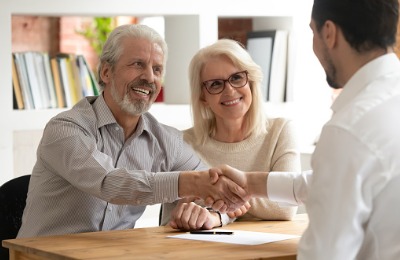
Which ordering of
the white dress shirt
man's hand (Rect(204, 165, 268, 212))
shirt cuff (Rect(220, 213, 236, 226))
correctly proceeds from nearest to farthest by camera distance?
1. the white dress shirt
2. man's hand (Rect(204, 165, 268, 212))
3. shirt cuff (Rect(220, 213, 236, 226))

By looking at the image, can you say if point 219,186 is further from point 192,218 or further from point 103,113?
point 103,113

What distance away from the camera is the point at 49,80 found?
4.63m

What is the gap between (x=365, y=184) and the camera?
1.96 metres

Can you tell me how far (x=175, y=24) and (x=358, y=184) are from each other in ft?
10.0

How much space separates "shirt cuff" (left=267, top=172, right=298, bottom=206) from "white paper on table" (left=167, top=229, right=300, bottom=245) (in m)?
0.12

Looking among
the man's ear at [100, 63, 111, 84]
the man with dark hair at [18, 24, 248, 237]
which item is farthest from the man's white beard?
the man's ear at [100, 63, 111, 84]

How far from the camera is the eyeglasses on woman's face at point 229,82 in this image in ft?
11.6

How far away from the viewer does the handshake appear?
2957 millimetres

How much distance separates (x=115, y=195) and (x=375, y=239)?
113 centimetres

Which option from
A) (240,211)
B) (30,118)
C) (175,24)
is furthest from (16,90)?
(240,211)

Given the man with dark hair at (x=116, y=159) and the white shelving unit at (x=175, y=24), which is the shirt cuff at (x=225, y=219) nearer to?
the man with dark hair at (x=116, y=159)

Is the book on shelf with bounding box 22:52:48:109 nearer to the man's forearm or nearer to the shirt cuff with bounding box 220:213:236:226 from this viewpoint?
the shirt cuff with bounding box 220:213:236:226

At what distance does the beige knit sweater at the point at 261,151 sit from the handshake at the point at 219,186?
1.57ft

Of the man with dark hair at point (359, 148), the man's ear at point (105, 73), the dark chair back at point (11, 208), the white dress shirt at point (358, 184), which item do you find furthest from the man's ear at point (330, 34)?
the dark chair back at point (11, 208)
